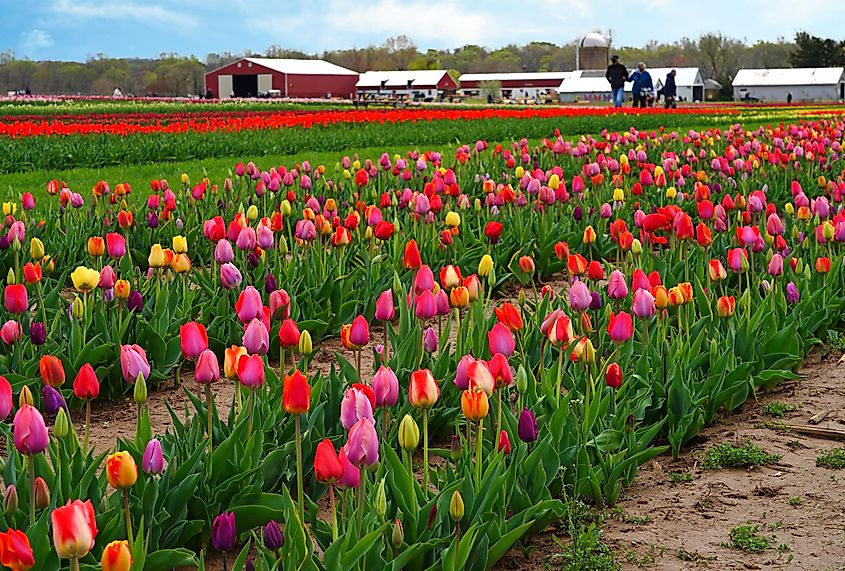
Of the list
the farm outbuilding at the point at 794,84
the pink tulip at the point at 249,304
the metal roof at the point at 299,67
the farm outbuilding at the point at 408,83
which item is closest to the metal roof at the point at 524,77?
the farm outbuilding at the point at 408,83

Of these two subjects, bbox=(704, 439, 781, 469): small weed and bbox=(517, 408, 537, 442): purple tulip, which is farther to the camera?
bbox=(704, 439, 781, 469): small weed

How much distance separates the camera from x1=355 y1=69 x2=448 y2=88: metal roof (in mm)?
87938

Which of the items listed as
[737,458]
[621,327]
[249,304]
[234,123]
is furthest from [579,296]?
[234,123]

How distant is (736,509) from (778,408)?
100cm

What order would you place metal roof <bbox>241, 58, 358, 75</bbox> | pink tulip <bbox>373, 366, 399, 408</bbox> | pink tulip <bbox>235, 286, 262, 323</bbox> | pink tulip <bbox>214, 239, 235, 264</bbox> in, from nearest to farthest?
pink tulip <bbox>373, 366, 399, 408</bbox>
pink tulip <bbox>235, 286, 262, 323</bbox>
pink tulip <bbox>214, 239, 235, 264</bbox>
metal roof <bbox>241, 58, 358, 75</bbox>

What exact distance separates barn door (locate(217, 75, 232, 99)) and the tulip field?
254ft

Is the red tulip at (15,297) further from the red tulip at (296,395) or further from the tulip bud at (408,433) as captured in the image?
the tulip bud at (408,433)

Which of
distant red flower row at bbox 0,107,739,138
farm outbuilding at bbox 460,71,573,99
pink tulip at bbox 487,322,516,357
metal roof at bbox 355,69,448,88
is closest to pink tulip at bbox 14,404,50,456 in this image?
pink tulip at bbox 487,322,516,357

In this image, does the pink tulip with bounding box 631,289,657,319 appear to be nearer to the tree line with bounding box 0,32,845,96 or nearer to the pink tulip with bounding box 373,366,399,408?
the pink tulip with bounding box 373,366,399,408

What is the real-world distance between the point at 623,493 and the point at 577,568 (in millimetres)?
608

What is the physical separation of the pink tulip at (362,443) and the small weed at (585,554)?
817mm

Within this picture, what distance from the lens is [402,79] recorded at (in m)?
88.8

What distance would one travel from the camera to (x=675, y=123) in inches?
864

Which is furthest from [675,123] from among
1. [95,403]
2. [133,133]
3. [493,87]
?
[493,87]
